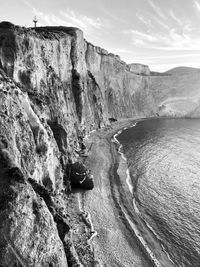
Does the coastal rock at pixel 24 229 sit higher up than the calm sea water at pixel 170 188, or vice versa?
the coastal rock at pixel 24 229

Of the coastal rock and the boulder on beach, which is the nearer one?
the coastal rock

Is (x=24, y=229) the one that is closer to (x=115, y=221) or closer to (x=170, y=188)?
(x=115, y=221)

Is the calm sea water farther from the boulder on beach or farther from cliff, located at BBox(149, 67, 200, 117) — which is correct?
cliff, located at BBox(149, 67, 200, 117)

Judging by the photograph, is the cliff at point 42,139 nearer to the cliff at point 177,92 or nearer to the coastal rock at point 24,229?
the coastal rock at point 24,229

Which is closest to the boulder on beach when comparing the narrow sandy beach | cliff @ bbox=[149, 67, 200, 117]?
the narrow sandy beach

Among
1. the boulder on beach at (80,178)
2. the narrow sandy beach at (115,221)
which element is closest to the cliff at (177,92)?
the narrow sandy beach at (115,221)

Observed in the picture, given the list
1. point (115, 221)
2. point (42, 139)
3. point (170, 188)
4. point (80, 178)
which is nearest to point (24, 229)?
point (42, 139)

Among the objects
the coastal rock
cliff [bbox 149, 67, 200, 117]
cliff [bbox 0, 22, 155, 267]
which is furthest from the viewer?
cliff [bbox 149, 67, 200, 117]
